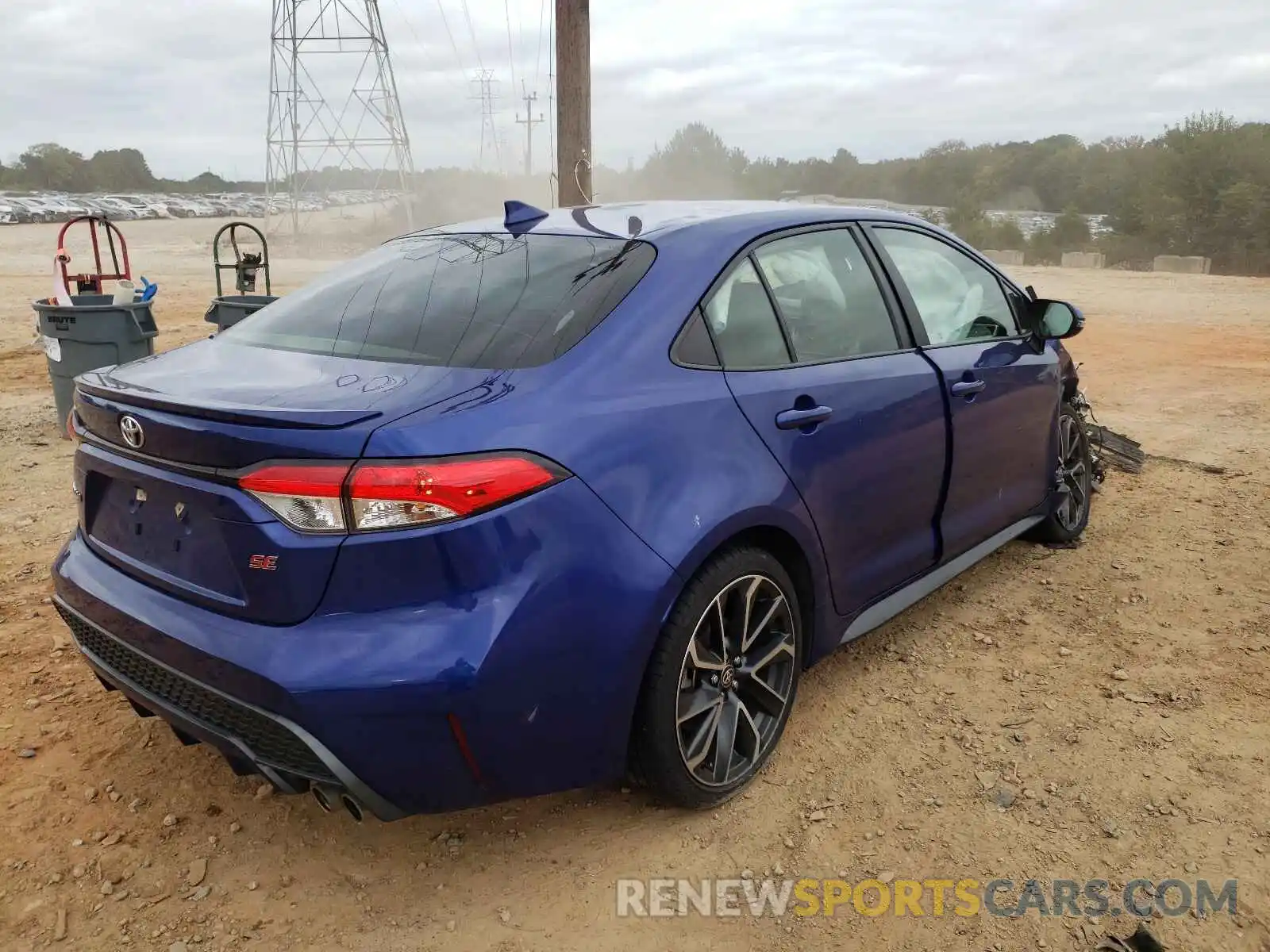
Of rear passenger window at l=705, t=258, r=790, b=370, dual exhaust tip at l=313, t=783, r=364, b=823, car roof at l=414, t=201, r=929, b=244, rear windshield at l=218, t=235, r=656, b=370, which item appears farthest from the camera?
car roof at l=414, t=201, r=929, b=244

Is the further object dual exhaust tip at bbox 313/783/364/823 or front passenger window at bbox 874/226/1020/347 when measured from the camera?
front passenger window at bbox 874/226/1020/347

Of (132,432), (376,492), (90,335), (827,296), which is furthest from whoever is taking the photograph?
(90,335)

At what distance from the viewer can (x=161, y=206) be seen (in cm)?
5459

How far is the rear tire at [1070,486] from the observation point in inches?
170

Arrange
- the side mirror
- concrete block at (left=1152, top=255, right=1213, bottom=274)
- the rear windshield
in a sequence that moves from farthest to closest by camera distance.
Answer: concrete block at (left=1152, top=255, right=1213, bottom=274)
the side mirror
the rear windshield

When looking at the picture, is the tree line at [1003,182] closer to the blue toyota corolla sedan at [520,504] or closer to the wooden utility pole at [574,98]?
the wooden utility pole at [574,98]

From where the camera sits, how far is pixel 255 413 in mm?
1966

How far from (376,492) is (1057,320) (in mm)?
3150

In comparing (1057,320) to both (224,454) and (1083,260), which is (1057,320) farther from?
(1083,260)

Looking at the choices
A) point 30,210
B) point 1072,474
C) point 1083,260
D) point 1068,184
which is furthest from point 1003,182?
point 1072,474

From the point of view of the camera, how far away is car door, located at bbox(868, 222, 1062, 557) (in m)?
3.36

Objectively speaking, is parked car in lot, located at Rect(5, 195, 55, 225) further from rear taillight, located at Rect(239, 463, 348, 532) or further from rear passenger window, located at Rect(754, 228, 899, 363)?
rear taillight, located at Rect(239, 463, 348, 532)

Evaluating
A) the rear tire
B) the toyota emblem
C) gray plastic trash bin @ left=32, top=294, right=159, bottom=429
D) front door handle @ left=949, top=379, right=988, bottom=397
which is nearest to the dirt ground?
the rear tire

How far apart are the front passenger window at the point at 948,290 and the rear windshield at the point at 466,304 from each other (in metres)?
1.26
